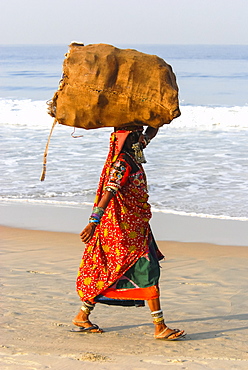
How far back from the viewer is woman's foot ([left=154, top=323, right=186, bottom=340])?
3.49m

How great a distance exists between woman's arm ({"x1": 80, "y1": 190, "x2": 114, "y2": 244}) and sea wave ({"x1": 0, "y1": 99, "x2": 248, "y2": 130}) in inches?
550

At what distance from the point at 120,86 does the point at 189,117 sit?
16.3 meters

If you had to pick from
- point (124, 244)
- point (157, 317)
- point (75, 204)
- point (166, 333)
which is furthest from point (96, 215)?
point (75, 204)

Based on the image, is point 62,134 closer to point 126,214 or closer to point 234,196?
point 234,196

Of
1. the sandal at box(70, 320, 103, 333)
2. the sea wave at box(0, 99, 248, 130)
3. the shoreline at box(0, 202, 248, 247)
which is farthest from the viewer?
the sea wave at box(0, 99, 248, 130)

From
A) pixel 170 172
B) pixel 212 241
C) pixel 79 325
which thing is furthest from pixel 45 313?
pixel 170 172

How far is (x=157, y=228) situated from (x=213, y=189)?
2.24 m

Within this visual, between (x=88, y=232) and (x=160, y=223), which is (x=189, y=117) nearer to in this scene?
(x=160, y=223)

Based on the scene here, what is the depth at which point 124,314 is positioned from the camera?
159 inches

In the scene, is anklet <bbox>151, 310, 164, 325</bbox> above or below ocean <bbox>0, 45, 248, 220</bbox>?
below

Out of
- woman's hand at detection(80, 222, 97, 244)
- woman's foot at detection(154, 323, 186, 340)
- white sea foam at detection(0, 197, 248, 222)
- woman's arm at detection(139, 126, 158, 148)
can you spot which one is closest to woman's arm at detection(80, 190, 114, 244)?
woman's hand at detection(80, 222, 97, 244)

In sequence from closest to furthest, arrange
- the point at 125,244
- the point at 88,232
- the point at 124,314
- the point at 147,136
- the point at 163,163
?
the point at 88,232
the point at 125,244
the point at 147,136
the point at 124,314
the point at 163,163

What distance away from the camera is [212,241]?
6.29m

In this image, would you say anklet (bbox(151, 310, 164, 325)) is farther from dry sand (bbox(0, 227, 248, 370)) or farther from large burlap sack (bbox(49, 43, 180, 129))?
large burlap sack (bbox(49, 43, 180, 129))
